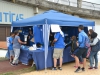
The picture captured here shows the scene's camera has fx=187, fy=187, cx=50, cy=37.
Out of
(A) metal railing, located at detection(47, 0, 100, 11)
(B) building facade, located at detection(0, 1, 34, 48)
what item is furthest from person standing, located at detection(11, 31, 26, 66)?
(A) metal railing, located at detection(47, 0, 100, 11)

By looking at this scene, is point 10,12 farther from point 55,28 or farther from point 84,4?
point 84,4

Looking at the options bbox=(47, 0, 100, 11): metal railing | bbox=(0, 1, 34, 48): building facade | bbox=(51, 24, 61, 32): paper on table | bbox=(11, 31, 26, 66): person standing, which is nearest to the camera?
bbox=(51, 24, 61, 32): paper on table

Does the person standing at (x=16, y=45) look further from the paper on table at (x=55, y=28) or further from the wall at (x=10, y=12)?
the wall at (x=10, y=12)

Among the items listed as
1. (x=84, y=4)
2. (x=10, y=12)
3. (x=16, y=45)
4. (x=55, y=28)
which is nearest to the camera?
(x=55, y=28)

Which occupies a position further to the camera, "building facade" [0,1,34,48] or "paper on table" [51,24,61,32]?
"building facade" [0,1,34,48]

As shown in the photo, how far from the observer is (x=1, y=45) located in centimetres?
1444

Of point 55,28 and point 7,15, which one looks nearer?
point 55,28

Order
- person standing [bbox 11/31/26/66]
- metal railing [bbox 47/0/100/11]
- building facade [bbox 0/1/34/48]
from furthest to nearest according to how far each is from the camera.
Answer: metal railing [bbox 47/0/100/11] → building facade [bbox 0/1/34/48] → person standing [bbox 11/31/26/66]

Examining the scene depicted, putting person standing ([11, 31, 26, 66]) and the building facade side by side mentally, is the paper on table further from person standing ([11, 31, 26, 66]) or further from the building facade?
the building facade

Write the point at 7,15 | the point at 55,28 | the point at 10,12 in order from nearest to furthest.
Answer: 1. the point at 55,28
2. the point at 7,15
3. the point at 10,12

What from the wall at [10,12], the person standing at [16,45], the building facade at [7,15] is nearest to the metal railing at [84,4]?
the wall at [10,12]

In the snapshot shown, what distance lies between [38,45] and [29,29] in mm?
2026

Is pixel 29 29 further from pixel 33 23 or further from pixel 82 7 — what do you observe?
pixel 82 7

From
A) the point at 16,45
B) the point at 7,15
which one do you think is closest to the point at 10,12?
the point at 7,15
